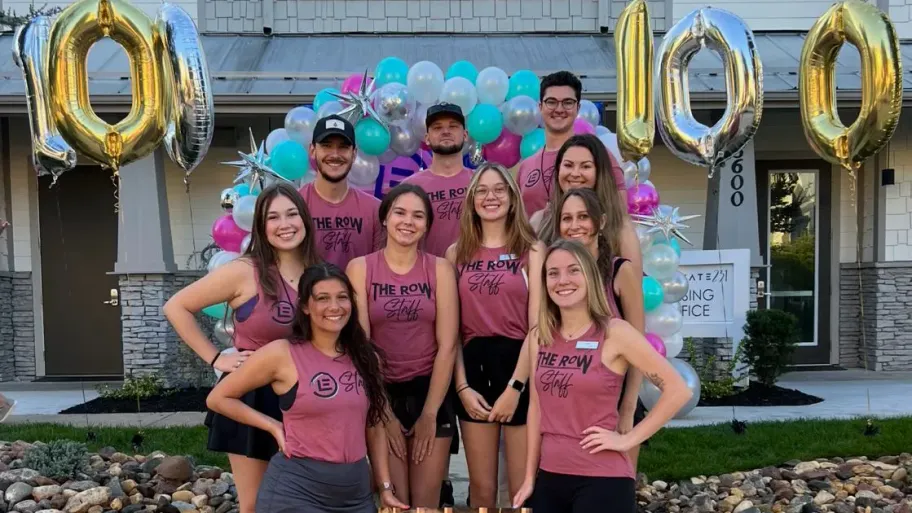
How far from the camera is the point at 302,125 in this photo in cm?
→ 491

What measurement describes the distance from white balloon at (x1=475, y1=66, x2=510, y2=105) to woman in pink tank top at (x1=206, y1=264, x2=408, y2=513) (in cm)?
277

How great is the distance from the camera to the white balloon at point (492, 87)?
496cm

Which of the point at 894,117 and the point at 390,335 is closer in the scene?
the point at 390,335

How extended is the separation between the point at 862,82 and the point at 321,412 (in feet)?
8.00

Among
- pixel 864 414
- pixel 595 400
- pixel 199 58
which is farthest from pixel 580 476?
pixel 864 414

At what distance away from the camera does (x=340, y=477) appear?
242 centimetres

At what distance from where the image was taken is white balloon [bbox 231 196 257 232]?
4988mm

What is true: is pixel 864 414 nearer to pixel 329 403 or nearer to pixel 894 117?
pixel 894 117

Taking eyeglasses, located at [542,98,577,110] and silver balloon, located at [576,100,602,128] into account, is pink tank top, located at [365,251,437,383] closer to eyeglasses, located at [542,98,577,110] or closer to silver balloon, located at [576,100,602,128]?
eyeglasses, located at [542,98,577,110]

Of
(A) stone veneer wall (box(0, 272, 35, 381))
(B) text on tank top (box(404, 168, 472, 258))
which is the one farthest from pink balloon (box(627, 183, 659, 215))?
(A) stone veneer wall (box(0, 272, 35, 381))

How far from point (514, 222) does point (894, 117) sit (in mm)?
1526

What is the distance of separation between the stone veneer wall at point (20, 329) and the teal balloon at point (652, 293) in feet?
22.8

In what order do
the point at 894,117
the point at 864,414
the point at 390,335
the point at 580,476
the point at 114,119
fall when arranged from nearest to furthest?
the point at 580,476 → the point at 390,335 → the point at 894,117 → the point at 864,414 → the point at 114,119

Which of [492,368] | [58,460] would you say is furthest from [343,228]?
[58,460]
